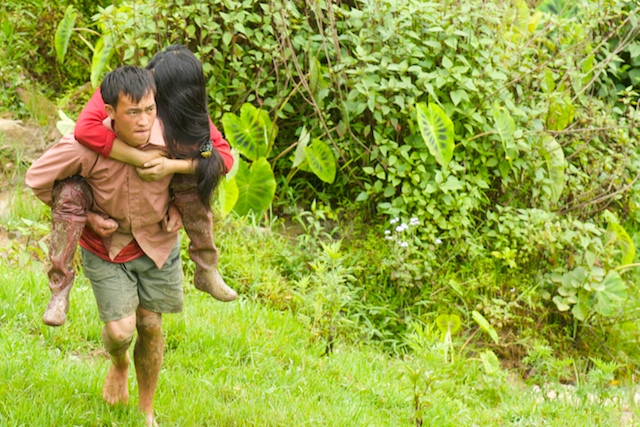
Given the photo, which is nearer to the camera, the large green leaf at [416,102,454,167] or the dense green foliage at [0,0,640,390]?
the large green leaf at [416,102,454,167]

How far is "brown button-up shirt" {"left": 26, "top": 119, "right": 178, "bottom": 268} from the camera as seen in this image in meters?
3.11

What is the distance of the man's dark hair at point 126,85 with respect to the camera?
9.92 feet

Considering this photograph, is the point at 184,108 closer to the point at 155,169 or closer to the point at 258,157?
the point at 155,169

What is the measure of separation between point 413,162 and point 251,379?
2326mm

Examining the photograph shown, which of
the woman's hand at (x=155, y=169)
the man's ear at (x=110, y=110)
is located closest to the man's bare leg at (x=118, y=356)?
the woman's hand at (x=155, y=169)

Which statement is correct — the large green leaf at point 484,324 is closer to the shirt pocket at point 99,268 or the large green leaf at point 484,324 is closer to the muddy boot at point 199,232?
the muddy boot at point 199,232

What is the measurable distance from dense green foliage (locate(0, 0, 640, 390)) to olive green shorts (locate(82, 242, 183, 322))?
6.49 ft

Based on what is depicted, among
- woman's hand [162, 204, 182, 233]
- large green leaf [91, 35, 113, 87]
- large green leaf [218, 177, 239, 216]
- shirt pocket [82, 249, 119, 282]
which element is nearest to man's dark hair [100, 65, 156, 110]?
woman's hand [162, 204, 182, 233]

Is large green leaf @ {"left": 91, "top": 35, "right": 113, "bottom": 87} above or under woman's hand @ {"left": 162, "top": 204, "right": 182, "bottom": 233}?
under

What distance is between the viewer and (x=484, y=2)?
618 centimetres

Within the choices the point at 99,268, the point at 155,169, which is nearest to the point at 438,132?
the point at 155,169

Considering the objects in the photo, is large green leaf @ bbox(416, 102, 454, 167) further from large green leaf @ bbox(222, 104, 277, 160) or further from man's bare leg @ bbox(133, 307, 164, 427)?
man's bare leg @ bbox(133, 307, 164, 427)

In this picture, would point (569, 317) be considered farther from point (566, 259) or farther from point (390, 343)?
point (390, 343)

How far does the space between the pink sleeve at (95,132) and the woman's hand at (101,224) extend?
0.87ft
